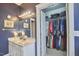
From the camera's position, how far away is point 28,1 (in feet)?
5.21

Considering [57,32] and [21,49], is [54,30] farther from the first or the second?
[21,49]

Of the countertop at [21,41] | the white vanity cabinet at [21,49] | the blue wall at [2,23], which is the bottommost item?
the white vanity cabinet at [21,49]

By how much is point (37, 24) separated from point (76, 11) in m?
0.41

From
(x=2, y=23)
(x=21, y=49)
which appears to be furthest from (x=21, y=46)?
(x=2, y=23)

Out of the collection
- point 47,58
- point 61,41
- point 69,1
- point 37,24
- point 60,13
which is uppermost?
point 69,1

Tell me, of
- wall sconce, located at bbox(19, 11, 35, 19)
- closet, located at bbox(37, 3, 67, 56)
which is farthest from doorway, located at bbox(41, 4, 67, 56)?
wall sconce, located at bbox(19, 11, 35, 19)

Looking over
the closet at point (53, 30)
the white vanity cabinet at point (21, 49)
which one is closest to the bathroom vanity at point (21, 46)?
the white vanity cabinet at point (21, 49)

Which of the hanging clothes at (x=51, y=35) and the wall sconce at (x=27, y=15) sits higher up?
the wall sconce at (x=27, y=15)

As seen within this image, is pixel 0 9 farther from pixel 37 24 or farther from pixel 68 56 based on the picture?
pixel 68 56

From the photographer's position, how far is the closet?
1553 millimetres

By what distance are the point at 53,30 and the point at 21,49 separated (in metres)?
0.37

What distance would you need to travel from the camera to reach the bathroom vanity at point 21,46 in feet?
5.11

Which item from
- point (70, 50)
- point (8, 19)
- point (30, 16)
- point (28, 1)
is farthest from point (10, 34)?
point (70, 50)

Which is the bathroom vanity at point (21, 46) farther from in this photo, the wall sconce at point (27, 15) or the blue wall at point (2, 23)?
the wall sconce at point (27, 15)
